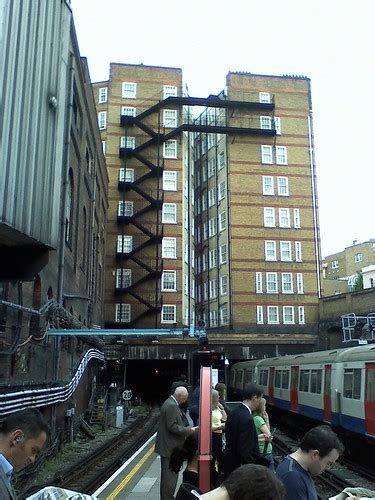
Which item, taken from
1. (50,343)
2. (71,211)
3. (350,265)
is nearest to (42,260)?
(50,343)

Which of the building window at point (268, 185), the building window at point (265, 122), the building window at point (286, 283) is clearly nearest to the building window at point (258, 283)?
the building window at point (286, 283)

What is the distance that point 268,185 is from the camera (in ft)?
136

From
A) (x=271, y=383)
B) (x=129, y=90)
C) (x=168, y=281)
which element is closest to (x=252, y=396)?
(x=271, y=383)

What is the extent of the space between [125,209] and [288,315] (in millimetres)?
14771

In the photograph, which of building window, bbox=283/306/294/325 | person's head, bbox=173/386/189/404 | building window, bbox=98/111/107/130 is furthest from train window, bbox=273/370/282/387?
building window, bbox=98/111/107/130

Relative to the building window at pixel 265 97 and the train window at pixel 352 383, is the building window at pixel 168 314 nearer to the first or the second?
the building window at pixel 265 97

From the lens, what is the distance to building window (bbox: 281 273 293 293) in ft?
130

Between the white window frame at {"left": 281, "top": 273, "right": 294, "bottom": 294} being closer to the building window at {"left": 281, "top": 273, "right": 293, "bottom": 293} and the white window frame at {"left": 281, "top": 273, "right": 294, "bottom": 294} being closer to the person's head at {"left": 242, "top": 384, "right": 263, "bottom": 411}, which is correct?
the building window at {"left": 281, "top": 273, "right": 293, "bottom": 293}

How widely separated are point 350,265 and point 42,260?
3227 inches

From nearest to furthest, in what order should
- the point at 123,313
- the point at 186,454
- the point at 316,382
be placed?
the point at 186,454 < the point at 316,382 < the point at 123,313

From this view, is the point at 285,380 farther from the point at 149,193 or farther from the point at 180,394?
the point at 149,193

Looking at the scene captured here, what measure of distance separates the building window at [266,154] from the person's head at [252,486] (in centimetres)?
4086

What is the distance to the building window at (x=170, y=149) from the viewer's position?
42.7 metres

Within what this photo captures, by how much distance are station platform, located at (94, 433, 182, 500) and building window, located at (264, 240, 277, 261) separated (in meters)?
29.0
